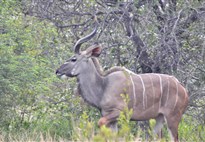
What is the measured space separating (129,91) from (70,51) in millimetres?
2016

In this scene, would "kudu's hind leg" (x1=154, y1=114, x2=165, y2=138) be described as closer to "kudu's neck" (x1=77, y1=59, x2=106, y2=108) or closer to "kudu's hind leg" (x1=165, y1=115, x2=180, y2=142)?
"kudu's hind leg" (x1=165, y1=115, x2=180, y2=142)

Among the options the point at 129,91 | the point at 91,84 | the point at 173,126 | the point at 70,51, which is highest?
the point at 70,51

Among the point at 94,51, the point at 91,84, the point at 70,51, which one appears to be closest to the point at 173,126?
the point at 91,84

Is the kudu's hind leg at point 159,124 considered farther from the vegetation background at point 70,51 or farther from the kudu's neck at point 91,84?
the kudu's neck at point 91,84

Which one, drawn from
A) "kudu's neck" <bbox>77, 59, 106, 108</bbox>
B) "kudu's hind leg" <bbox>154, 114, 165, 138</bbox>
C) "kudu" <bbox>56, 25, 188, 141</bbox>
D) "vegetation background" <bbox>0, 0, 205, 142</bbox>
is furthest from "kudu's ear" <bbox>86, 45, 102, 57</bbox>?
"kudu's hind leg" <bbox>154, 114, 165, 138</bbox>

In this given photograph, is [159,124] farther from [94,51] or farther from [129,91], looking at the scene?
[94,51]

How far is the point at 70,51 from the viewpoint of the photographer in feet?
35.4

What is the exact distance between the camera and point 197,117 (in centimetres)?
1032

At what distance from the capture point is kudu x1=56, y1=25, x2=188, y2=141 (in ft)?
29.5

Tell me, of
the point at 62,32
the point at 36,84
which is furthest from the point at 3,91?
the point at 62,32

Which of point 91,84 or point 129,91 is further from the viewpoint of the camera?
point 91,84

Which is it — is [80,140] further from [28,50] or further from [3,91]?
[28,50]

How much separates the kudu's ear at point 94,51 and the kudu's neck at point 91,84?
0.35 feet

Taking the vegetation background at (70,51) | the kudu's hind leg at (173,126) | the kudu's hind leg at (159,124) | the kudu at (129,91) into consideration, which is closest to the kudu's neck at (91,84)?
the kudu at (129,91)
